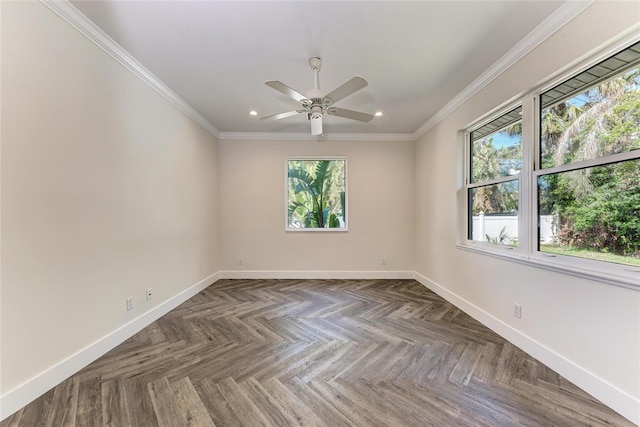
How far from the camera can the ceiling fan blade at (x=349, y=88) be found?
225cm

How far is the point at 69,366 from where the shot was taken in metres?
1.99

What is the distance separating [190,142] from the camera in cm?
391

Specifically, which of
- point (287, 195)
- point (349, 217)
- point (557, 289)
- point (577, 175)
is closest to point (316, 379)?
point (557, 289)

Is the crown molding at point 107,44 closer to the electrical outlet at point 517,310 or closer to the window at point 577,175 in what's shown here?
the window at point 577,175

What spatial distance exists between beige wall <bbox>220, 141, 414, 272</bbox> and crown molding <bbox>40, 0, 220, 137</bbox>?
1.85 meters

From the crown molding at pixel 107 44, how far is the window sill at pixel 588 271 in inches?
159

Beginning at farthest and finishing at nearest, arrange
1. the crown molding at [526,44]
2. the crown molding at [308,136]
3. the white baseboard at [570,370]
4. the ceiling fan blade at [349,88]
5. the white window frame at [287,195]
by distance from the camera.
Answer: the white window frame at [287,195] < the crown molding at [308,136] < the ceiling fan blade at [349,88] < the crown molding at [526,44] < the white baseboard at [570,370]

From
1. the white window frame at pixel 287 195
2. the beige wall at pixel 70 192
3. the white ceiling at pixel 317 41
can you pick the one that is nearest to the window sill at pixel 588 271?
the white ceiling at pixel 317 41

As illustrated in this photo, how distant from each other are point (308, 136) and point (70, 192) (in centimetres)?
362

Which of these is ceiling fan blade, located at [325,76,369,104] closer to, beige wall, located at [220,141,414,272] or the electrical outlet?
the electrical outlet

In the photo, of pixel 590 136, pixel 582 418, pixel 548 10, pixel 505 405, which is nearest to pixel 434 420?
pixel 505 405

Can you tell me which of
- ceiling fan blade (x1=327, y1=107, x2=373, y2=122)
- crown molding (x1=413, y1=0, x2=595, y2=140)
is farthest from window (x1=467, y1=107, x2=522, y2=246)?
ceiling fan blade (x1=327, y1=107, x2=373, y2=122)

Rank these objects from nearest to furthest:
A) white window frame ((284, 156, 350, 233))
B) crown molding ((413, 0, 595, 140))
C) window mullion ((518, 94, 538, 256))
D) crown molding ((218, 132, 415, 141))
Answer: crown molding ((413, 0, 595, 140)), window mullion ((518, 94, 538, 256)), crown molding ((218, 132, 415, 141)), white window frame ((284, 156, 350, 233))

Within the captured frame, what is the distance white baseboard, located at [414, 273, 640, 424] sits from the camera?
63.4 inches
